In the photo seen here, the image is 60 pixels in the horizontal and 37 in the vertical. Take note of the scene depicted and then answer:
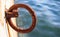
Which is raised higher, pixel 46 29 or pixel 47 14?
pixel 47 14

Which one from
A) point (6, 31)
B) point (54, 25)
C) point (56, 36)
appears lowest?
point (56, 36)

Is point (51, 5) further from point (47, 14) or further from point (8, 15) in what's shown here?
point (8, 15)

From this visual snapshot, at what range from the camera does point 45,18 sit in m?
2.67

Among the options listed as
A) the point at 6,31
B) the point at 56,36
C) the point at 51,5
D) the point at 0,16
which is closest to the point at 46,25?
the point at 56,36

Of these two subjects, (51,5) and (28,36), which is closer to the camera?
(28,36)

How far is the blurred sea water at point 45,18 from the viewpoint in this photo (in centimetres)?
237

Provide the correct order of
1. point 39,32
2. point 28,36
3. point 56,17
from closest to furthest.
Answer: point 28,36 < point 39,32 < point 56,17

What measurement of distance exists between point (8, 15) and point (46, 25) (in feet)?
5.87

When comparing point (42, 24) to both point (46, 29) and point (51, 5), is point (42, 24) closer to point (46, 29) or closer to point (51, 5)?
point (46, 29)

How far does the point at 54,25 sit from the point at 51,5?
721 millimetres

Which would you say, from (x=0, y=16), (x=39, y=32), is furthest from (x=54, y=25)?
(x=0, y=16)

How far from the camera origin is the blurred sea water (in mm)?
2366

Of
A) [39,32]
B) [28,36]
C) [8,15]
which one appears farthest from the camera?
[39,32]

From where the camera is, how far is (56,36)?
7.70 feet
